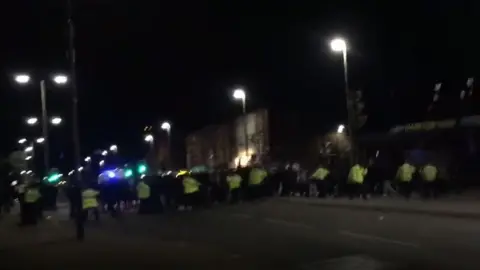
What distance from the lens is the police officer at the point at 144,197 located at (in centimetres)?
3616

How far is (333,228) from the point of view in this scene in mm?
23406

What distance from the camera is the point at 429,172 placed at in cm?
3219

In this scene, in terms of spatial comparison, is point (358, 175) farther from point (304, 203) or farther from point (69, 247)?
point (69, 247)

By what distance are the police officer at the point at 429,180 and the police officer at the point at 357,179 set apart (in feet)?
8.83

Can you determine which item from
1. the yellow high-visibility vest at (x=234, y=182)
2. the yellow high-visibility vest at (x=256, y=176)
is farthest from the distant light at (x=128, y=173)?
the yellow high-visibility vest at (x=256, y=176)

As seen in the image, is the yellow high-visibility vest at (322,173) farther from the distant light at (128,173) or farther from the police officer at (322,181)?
the distant light at (128,173)

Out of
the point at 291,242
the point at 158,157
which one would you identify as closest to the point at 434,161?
the point at 291,242

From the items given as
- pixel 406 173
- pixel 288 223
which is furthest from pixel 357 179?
pixel 288 223

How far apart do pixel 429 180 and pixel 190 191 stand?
35.4 ft

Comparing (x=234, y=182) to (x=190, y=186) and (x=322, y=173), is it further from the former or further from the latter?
(x=322, y=173)

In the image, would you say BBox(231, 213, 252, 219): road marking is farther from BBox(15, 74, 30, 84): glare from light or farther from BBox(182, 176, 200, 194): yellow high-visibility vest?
BBox(15, 74, 30, 84): glare from light

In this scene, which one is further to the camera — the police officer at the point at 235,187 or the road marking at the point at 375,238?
the police officer at the point at 235,187

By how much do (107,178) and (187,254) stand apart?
24.8m

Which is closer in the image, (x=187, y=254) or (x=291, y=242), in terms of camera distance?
(x=187, y=254)
